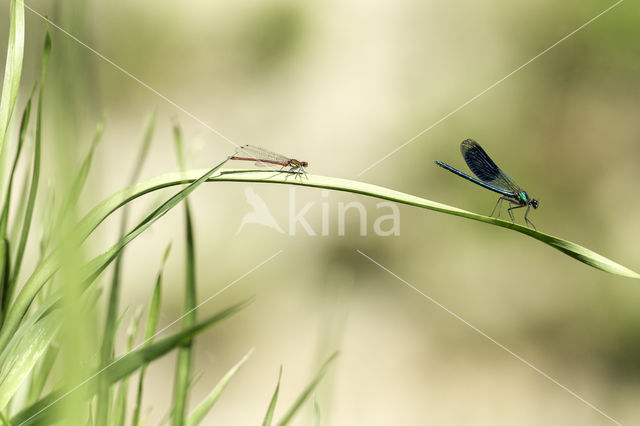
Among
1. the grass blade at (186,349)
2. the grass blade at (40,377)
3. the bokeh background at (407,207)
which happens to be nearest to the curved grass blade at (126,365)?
the grass blade at (186,349)

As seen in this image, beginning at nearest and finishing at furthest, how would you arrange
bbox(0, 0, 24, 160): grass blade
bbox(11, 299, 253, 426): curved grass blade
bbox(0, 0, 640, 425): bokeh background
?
bbox(11, 299, 253, 426): curved grass blade, bbox(0, 0, 24, 160): grass blade, bbox(0, 0, 640, 425): bokeh background

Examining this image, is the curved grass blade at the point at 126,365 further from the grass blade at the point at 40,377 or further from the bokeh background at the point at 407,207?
the bokeh background at the point at 407,207

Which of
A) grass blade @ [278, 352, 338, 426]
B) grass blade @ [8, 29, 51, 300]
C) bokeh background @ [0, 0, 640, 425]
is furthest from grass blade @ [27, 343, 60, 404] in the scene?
bokeh background @ [0, 0, 640, 425]

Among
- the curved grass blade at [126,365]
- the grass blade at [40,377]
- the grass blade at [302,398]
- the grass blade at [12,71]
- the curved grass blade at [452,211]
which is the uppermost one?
the grass blade at [12,71]

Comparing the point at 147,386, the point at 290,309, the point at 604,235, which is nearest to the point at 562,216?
the point at 604,235

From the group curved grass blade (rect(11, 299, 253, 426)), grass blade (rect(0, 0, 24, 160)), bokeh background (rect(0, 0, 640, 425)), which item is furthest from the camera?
bokeh background (rect(0, 0, 640, 425))

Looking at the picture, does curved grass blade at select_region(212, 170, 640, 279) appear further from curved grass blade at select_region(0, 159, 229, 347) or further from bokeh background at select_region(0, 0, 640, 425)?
bokeh background at select_region(0, 0, 640, 425)

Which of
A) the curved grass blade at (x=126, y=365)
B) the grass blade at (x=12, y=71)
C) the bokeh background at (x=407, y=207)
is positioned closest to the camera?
the curved grass blade at (x=126, y=365)
